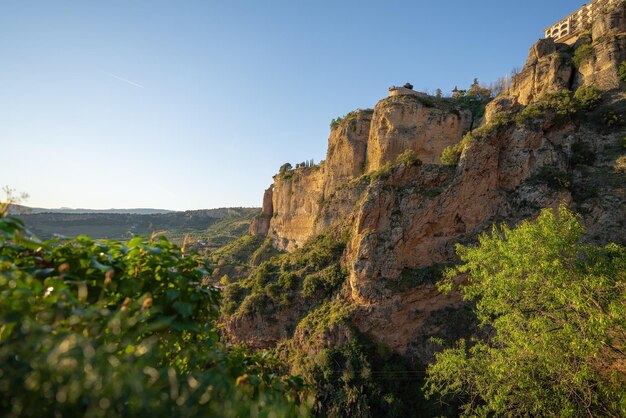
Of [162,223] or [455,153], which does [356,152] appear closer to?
[455,153]

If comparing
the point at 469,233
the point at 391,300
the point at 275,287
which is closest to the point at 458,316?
the point at 391,300

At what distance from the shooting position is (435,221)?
81.0 feet

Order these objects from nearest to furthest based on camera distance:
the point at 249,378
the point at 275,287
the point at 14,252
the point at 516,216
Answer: the point at 14,252, the point at 249,378, the point at 516,216, the point at 275,287

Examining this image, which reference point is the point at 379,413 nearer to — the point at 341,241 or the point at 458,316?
the point at 458,316

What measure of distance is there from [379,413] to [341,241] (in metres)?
14.6

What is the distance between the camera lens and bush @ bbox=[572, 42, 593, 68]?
1155 inches

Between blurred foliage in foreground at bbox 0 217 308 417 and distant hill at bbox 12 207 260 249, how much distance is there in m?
74.4

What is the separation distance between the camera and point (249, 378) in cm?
296

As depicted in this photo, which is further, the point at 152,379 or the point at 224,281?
the point at 224,281

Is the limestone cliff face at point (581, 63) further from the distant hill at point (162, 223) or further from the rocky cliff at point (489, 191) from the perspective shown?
the distant hill at point (162, 223)

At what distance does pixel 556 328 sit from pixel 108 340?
35.5 ft

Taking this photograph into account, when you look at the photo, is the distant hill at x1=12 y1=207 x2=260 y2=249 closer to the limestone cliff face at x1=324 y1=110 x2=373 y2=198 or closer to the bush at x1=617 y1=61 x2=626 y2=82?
the limestone cliff face at x1=324 y1=110 x2=373 y2=198

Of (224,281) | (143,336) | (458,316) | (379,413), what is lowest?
(379,413)

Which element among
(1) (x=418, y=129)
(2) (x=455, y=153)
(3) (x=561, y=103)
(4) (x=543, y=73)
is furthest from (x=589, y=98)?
(1) (x=418, y=129)
